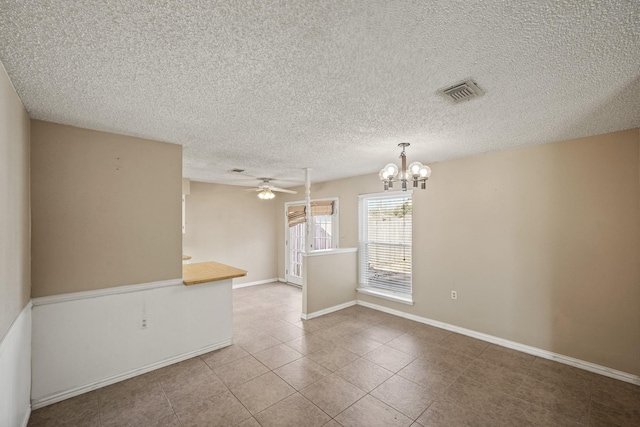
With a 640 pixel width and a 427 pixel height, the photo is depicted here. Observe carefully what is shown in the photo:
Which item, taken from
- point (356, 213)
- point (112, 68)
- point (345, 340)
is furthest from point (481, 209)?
point (112, 68)

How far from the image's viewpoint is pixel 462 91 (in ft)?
5.96

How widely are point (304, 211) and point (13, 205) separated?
4877mm

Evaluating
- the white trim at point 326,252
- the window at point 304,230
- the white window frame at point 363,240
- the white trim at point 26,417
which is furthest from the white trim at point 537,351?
the white trim at point 26,417

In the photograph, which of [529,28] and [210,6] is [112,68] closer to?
[210,6]

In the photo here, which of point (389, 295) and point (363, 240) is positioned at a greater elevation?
point (363, 240)

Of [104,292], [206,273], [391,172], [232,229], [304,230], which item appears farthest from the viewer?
[304,230]

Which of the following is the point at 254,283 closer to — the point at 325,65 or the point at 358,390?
the point at 358,390

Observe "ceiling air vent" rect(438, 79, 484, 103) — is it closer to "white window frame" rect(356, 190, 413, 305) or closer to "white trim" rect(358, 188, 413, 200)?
"white trim" rect(358, 188, 413, 200)

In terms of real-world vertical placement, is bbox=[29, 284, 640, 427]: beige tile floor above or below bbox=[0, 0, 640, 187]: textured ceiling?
below

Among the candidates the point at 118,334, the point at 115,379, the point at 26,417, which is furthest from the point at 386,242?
the point at 26,417

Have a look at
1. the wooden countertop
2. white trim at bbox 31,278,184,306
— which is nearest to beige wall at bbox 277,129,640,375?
the wooden countertop

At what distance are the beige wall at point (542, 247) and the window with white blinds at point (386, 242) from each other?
0.23 m

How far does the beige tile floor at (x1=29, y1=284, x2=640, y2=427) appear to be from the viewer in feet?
6.91

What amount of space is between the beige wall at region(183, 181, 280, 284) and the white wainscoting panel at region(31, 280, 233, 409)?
2798 millimetres
